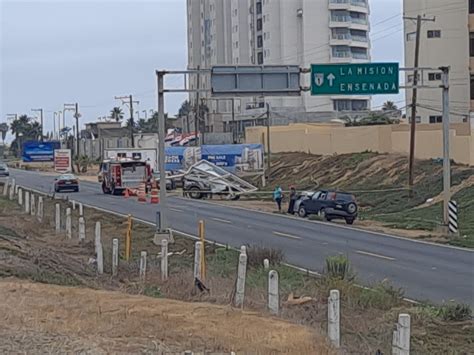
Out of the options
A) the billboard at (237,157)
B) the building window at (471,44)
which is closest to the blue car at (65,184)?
the billboard at (237,157)

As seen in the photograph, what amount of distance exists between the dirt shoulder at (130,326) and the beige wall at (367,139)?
4653 cm

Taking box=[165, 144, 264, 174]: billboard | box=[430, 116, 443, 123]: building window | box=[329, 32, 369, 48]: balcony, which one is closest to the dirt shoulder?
box=[165, 144, 264, 174]: billboard

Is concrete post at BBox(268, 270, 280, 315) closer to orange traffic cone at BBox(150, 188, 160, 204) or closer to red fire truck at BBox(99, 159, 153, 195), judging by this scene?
orange traffic cone at BBox(150, 188, 160, 204)

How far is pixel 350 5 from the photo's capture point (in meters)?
113

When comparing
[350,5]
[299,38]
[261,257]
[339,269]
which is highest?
A: [350,5]

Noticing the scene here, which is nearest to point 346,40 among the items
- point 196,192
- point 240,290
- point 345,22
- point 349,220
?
point 345,22

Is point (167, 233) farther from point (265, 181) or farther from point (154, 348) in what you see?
point (265, 181)

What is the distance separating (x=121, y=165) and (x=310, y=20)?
48.2 m

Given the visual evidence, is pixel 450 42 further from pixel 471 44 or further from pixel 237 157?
pixel 237 157

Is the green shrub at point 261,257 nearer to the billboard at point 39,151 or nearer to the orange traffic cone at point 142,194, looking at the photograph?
the orange traffic cone at point 142,194

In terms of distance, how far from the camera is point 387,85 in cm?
3722

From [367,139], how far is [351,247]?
139 ft

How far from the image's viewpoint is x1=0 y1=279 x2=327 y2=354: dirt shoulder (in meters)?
10.8

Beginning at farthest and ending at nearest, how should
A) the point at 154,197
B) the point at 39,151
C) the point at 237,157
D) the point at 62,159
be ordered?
the point at 39,151, the point at 62,159, the point at 237,157, the point at 154,197
